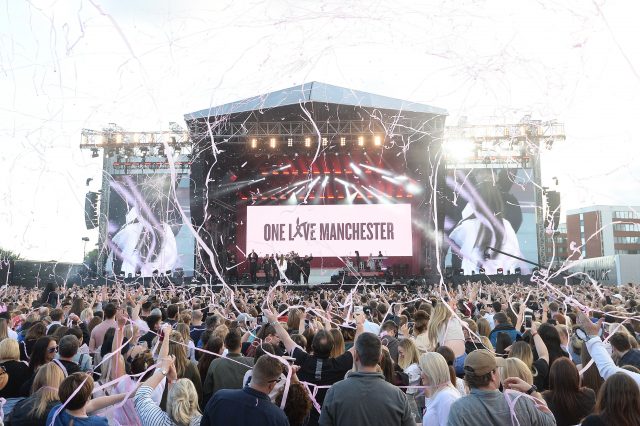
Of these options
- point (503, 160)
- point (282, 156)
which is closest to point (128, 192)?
point (282, 156)

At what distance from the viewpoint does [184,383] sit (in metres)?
2.97

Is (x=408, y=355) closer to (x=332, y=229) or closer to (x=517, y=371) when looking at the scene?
(x=517, y=371)

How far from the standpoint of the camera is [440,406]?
2.81 m

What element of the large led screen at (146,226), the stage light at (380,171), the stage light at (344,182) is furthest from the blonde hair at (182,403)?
the stage light at (344,182)

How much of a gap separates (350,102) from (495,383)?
1602cm

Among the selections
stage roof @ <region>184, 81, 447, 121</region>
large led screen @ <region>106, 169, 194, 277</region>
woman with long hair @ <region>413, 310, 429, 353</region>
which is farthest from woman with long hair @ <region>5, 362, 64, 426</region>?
large led screen @ <region>106, 169, 194, 277</region>

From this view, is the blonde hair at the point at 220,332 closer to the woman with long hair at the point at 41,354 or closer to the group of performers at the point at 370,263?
the woman with long hair at the point at 41,354

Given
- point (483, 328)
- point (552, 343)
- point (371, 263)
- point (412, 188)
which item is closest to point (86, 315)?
point (483, 328)

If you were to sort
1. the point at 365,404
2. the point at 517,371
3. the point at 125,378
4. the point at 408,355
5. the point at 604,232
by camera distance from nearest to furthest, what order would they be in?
1. the point at 365,404
2. the point at 517,371
3. the point at 125,378
4. the point at 408,355
5. the point at 604,232

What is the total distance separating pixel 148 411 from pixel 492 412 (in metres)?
1.77

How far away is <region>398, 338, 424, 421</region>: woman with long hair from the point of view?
3.71 meters

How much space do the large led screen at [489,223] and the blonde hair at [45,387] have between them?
20.5 meters

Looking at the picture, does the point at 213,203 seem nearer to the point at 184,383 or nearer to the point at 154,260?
the point at 154,260

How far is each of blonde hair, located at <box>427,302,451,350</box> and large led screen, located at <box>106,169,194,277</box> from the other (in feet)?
62.9
